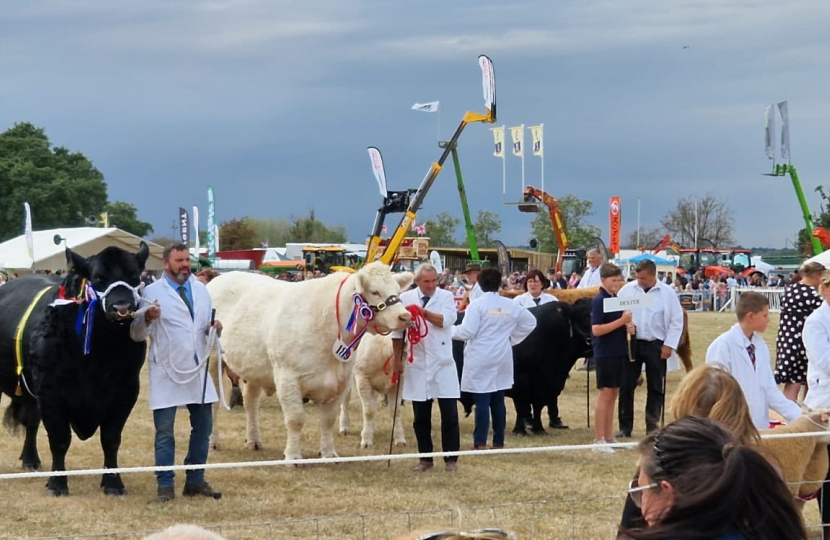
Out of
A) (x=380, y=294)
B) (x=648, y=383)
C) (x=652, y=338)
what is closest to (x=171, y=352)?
(x=380, y=294)

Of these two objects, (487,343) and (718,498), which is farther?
(487,343)

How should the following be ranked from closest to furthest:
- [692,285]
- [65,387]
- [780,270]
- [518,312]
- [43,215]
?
1. [65,387]
2. [518,312]
3. [692,285]
4. [780,270]
5. [43,215]

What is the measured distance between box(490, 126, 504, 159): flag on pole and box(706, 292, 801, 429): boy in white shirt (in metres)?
52.3

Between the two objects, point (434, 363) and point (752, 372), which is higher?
point (752, 372)

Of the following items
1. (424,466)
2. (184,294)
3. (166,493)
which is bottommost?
(424,466)

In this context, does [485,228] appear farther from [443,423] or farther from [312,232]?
[443,423]

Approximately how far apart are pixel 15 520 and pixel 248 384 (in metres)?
3.51

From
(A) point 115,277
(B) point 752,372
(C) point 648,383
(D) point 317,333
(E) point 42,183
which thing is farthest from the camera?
(E) point 42,183

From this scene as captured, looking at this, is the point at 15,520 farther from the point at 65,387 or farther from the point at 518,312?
the point at 518,312

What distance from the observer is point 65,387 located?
28.0ft

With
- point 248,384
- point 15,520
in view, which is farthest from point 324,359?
point 15,520

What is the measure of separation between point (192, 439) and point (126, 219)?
7778 cm

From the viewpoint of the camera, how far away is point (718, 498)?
273 cm

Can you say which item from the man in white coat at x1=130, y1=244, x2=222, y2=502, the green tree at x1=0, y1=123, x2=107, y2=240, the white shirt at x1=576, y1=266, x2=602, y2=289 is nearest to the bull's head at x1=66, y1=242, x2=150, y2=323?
the man in white coat at x1=130, y1=244, x2=222, y2=502
